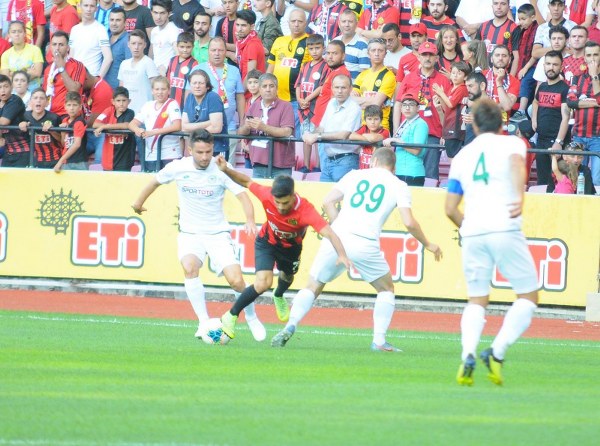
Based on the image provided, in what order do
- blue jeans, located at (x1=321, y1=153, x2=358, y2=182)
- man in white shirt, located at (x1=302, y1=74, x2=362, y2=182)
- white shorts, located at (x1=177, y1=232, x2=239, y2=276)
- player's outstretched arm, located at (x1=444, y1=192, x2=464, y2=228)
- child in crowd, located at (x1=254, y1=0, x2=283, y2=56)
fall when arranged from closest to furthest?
player's outstretched arm, located at (x1=444, y1=192, x2=464, y2=228), white shorts, located at (x1=177, y1=232, x2=239, y2=276), man in white shirt, located at (x1=302, y1=74, x2=362, y2=182), blue jeans, located at (x1=321, y1=153, x2=358, y2=182), child in crowd, located at (x1=254, y1=0, x2=283, y2=56)

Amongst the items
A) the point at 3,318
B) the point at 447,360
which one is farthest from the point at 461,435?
the point at 3,318

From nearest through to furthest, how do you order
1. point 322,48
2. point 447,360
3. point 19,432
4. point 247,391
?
point 19,432 < point 247,391 < point 447,360 < point 322,48

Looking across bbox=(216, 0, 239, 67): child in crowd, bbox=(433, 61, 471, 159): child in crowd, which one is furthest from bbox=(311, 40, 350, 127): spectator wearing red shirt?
bbox=(216, 0, 239, 67): child in crowd

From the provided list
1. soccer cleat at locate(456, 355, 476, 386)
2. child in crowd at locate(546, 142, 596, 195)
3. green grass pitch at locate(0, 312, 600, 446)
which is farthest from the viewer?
child in crowd at locate(546, 142, 596, 195)

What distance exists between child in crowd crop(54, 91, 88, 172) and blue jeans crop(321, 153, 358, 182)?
12.4ft

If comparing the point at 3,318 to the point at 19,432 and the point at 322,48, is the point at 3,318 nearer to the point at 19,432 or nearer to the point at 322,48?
the point at 322,48

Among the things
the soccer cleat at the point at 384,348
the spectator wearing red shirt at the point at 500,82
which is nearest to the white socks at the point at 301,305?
the soccer cleat at the point at 384,348

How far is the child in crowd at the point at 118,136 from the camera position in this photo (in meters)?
18.5

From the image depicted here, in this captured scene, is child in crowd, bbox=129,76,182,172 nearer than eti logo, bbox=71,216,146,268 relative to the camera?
Yes

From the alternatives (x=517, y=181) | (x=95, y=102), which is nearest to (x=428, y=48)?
(x=95, y=102)

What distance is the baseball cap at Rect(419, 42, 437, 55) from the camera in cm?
1738

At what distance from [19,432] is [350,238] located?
5630 millimetres

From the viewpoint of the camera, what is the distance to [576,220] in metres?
17.2

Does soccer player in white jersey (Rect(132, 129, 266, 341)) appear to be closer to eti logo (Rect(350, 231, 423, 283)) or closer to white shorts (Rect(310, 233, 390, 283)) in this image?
white shorts (Rect(310, 233, 390, 283))
